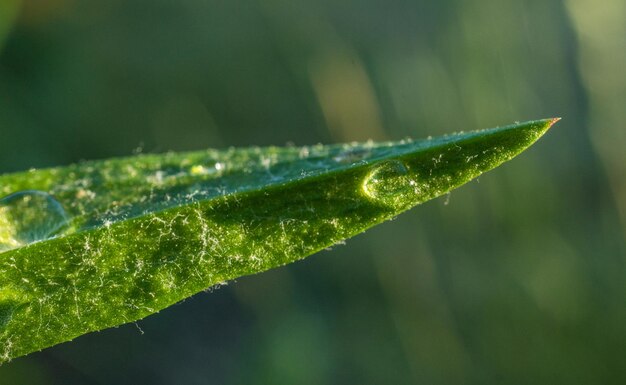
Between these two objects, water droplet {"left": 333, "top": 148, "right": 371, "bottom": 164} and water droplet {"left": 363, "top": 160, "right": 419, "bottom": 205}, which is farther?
water droplet {"left": 333, "top": 148, "right": 371, "bottom": 164}

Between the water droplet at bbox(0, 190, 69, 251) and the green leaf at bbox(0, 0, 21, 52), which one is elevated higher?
the green leaf at bbox(0, 0, 21, 52)

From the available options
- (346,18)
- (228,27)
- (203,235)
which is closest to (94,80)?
(228,27)

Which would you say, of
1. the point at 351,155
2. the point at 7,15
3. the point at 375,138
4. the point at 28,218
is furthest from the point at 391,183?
the point at 375,138

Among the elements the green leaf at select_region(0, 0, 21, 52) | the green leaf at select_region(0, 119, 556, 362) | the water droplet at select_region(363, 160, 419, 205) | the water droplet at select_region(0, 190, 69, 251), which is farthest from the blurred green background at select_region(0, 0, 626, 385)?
the water droplet at select_region(363, 160, 419, 205)

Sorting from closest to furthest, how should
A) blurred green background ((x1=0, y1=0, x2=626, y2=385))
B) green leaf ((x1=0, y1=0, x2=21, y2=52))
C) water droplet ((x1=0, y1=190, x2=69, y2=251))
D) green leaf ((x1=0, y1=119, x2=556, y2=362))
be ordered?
green leaf ((x1=0, y1=119, x2=556, y2=362)), water droplet ((x1=0, y1=190, x2=69, y2=251)), green leaf ((x1=0, y1=0, x2=21, y2=52)), blurred green background ((x1=0, y1=0, x2=626, y2=385))

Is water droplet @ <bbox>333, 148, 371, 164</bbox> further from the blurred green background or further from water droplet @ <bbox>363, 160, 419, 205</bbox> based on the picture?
the blurred green background

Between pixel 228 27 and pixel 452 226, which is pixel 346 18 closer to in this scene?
pixel 228 27
